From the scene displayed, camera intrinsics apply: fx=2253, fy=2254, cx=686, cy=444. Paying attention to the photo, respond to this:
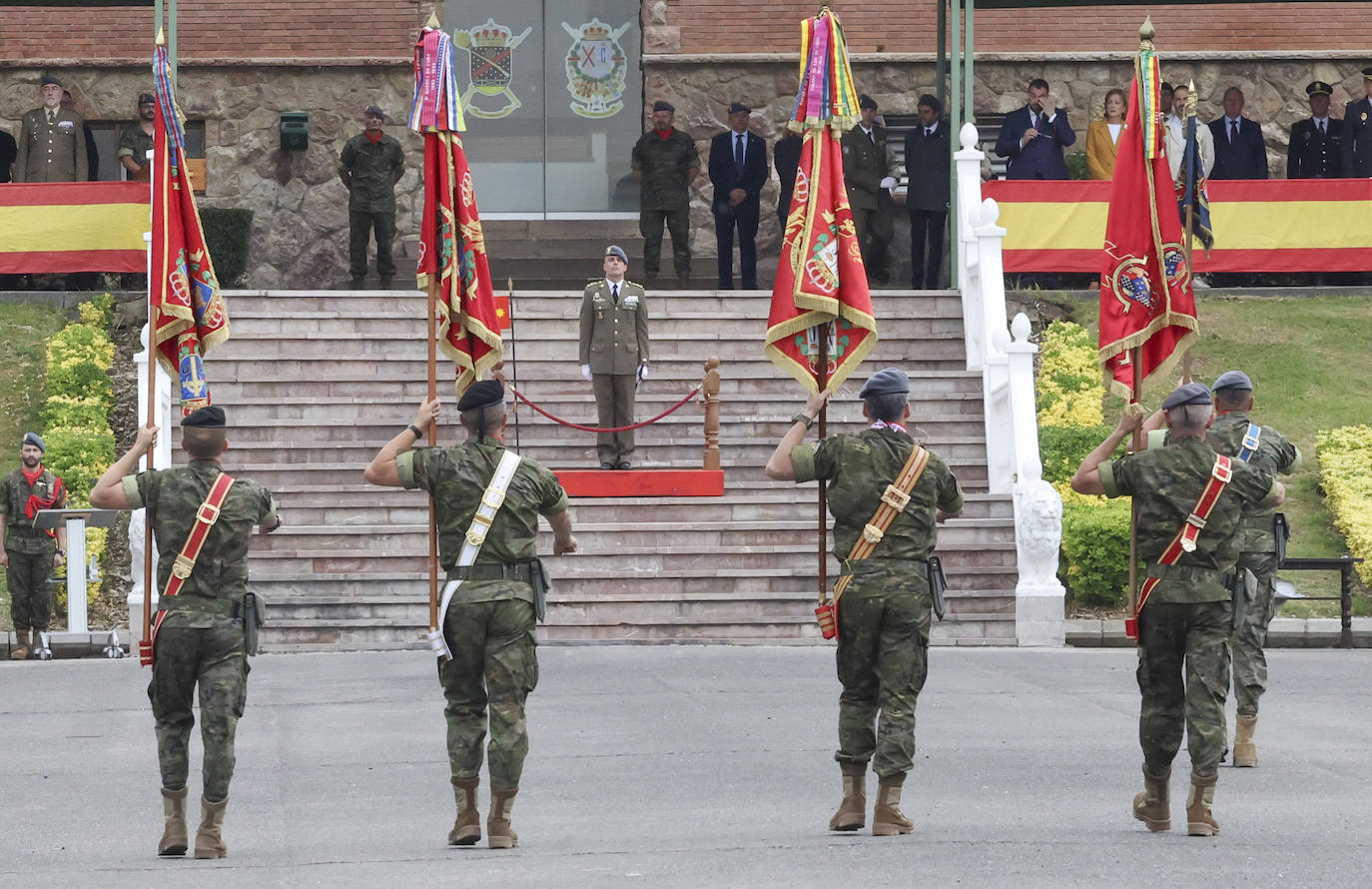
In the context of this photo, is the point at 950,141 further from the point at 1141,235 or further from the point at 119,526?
the point at 1141,235

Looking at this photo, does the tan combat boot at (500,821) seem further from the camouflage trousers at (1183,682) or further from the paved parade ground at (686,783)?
the camouflage trousers at (1183,682)

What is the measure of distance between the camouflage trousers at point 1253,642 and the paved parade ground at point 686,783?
0.39 meters

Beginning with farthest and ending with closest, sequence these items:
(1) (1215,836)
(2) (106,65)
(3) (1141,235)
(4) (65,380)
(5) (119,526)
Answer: (2) (106,65)
(4) (65,380)
(5) (119,526)
(3) (1141,235)
(1) (1215,836)

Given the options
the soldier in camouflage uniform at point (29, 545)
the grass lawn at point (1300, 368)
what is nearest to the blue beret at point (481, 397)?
the soldier in camouflage uniform at point (29, 545)

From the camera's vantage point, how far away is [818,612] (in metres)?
9.44

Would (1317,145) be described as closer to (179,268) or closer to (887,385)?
(179,268)

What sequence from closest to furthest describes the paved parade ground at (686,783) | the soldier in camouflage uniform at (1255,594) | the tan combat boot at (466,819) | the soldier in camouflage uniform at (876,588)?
1. the paved parade ground at (686,783)
2. the tan combat boot at (466,819)
3. the soldier in camouflage uniform at (876,588)
4. the soldier in camouflage uniform at (1255,594)

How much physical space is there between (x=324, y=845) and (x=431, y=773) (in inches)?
73.2

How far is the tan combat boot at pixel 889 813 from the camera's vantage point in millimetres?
9133

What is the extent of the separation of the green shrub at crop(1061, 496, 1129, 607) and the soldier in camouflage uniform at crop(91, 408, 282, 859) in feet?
32.8

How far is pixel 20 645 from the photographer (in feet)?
55.8

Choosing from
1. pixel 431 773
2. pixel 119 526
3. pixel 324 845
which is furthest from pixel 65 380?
pixel 324 845

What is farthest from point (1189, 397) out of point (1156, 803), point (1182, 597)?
point (1156, 803)

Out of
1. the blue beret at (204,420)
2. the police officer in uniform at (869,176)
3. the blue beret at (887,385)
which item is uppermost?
the police officer in uniform at (869,176)
